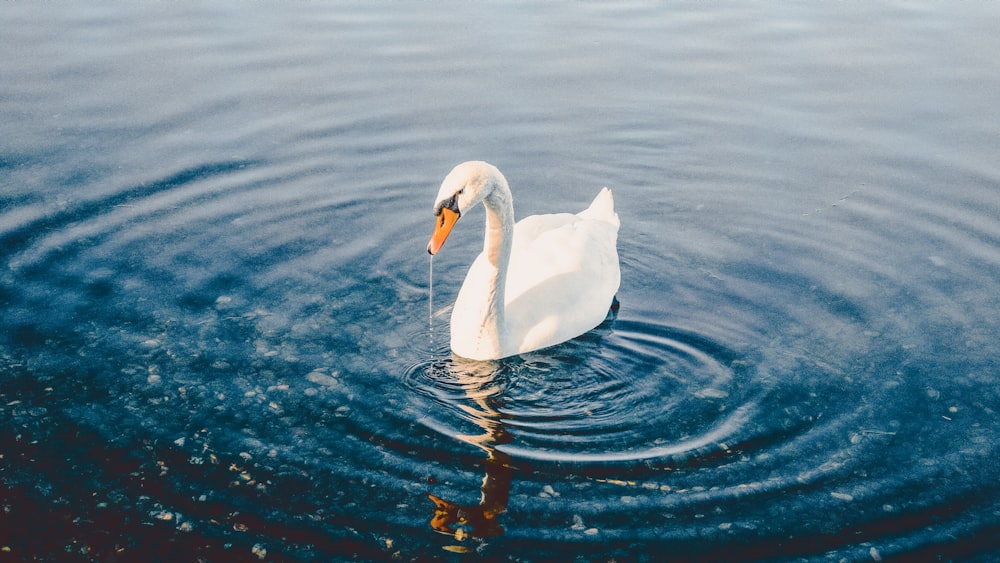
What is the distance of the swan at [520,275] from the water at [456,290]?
26 cm

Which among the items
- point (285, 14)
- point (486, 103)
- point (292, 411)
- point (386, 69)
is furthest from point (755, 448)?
point (285, 14)

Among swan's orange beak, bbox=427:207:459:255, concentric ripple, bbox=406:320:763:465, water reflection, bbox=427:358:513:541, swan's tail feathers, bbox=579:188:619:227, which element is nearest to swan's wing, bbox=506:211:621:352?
concentric ripple, bbox=406:320:763:465

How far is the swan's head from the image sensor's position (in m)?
7.67

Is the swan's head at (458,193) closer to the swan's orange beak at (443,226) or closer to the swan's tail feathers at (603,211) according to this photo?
the swan's orange beak at (443,226)

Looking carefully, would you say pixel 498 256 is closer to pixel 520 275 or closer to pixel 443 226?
pixel 520 275

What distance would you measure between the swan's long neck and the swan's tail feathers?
2.13 metres

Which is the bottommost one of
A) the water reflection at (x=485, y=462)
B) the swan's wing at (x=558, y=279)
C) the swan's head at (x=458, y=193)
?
the water reflection at (x=485, y=462)

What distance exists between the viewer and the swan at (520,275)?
7.83 meters

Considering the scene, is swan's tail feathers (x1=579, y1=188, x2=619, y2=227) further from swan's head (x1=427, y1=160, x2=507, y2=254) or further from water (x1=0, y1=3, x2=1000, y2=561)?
swan's head (x1=427, y1=160, x2=507, y2=254)

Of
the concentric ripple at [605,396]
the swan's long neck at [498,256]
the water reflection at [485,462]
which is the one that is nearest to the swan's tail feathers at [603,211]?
the concentric ripple at [605,396]

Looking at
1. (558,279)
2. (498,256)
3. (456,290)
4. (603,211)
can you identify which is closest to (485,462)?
(498,256)

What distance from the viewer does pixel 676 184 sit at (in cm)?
1200

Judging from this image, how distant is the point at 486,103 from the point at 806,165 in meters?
4.44

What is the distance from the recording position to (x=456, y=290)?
9.80 m
